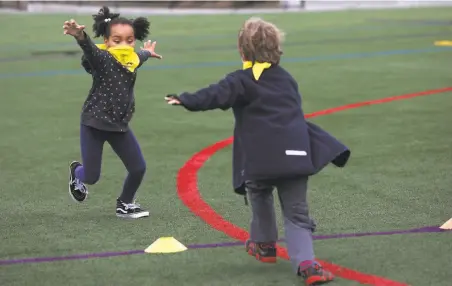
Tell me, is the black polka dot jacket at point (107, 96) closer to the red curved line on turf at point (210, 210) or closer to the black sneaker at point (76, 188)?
the black sneaker at point (76, 188)

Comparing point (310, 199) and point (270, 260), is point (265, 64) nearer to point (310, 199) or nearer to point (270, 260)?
point (270, 260)

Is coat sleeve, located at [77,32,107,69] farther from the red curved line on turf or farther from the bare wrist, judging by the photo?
the red curved line on turf

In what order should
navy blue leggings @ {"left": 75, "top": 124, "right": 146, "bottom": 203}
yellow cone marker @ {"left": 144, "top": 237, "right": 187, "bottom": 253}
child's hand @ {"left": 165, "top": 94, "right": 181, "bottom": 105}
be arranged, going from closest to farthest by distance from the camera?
child's hand @ {"left": 165, "top": 94, "right": 181, "bottom": 105}, yellow cone marker @ {"left": 144, "top": 237, "right": 187, "bottom": 253}, navy blue leggings @ {"left": 75, "top": 124, "right": 146, "bottom": 203}

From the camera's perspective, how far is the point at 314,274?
16.7ft

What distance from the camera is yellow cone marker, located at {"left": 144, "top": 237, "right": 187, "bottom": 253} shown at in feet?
19.4

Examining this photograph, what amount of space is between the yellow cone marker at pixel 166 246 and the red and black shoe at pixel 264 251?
513 mm

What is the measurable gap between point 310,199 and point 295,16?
19578 millimetres

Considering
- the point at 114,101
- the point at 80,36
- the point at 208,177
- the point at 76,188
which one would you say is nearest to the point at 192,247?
the point at 114,101

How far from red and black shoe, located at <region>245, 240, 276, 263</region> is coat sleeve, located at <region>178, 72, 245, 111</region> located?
0.86 m

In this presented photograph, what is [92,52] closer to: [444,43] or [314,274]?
[314,274]

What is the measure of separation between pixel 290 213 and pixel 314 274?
0.38 metres

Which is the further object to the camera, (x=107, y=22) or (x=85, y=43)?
(x=107, y=22)

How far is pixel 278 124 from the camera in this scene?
17.2ft

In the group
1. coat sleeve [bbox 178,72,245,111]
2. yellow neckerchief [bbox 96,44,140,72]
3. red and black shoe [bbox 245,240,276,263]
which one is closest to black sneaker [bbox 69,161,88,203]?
yellow neckerchief [bbox 96,44,140,72]
